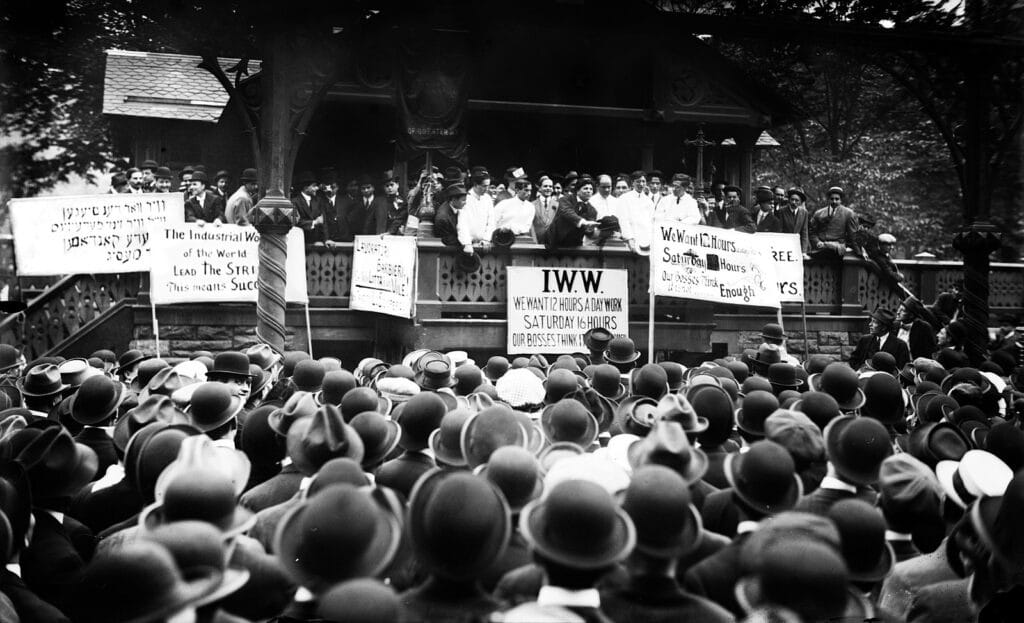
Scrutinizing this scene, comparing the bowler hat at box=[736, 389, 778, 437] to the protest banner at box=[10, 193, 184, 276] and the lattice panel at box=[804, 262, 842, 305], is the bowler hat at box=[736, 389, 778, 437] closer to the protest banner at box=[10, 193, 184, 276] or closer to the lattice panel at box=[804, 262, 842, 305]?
the protest banner at box=[10, 193, 184, 276]

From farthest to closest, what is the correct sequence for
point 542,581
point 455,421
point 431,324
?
1. point 431,324
2. point 455,421
3. point 542,581

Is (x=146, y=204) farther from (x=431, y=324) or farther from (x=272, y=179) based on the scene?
(x=431, y=324)

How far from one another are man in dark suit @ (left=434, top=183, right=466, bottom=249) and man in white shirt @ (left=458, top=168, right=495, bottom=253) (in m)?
0.11

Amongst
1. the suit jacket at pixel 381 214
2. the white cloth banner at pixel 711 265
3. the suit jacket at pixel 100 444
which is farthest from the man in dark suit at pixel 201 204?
the suit jacket at pixel 100 444

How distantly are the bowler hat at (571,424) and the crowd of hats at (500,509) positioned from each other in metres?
0.01

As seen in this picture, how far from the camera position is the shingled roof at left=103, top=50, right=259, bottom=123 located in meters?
18.8

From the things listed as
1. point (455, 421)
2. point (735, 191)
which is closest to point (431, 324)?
point (735, 191)

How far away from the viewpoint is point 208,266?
10.9m

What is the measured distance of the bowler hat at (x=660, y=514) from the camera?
2264 millimetres

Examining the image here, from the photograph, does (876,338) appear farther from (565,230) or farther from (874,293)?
(565,230)

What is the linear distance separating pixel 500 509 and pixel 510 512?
0.32m

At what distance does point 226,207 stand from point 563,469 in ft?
36.9

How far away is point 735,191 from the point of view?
1475 cm

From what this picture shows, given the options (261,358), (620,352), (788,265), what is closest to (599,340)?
(620,352)
